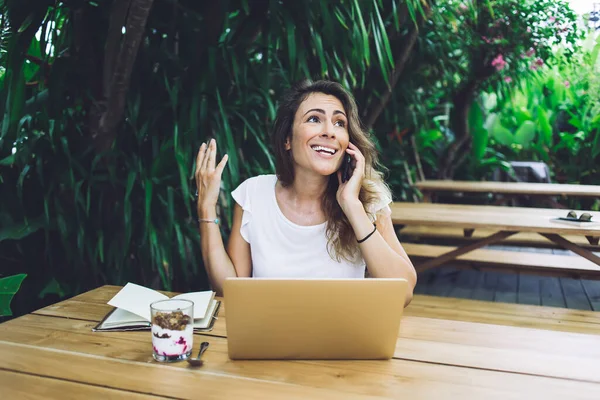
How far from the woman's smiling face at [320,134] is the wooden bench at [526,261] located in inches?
68.4

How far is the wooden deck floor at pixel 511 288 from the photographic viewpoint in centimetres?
331

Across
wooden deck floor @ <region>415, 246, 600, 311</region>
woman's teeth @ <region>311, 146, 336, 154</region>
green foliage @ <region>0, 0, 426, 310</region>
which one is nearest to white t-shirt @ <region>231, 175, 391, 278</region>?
woman's teeth @ <region>311, 146, 336, 154</region>

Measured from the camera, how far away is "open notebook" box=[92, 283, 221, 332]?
3.99 feet

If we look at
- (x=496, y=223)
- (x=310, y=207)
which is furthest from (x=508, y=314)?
(x=310, y=207)

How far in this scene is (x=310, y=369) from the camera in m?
1.01

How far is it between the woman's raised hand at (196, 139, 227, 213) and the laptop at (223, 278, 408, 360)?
560mm

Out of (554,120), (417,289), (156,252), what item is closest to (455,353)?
(156,252)

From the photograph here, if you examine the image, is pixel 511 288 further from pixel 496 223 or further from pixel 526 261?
pixel 496 223

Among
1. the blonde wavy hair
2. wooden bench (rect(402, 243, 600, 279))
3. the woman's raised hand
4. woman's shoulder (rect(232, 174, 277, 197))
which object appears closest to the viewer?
the woman's raised hand

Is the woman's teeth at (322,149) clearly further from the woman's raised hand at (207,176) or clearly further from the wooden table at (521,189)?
the wooden table at (521,189)

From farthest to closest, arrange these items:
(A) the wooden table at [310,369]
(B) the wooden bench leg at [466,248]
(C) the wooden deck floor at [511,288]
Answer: (C) the wooden deck floor at [511,288] < (B) the wooden bench leg at [466,248] < (A) the wooden table at [310,369]

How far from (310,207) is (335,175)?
0.13 m

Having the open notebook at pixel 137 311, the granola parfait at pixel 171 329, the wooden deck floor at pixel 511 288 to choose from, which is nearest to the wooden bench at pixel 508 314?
the wooden deck floor at pixel 511 288

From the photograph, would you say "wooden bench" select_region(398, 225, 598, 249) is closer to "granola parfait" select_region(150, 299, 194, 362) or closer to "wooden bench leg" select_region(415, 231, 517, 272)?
"wooden bench leg" select_region(415, 231, 517, 272)
